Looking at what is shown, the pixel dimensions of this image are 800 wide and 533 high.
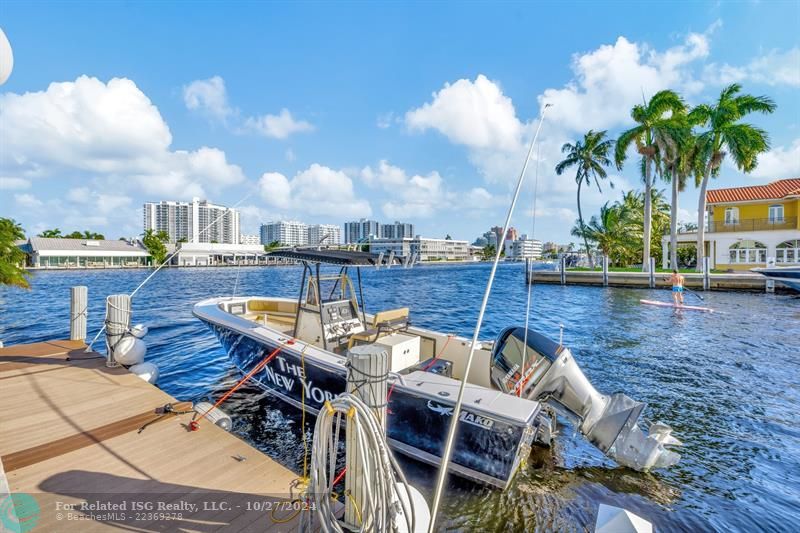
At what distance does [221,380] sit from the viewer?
771 cm

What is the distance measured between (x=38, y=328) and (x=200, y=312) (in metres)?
10.5

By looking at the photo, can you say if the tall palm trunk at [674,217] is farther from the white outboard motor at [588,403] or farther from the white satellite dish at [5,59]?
the white satellite dish at [5,59]

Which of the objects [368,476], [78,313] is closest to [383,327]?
[368,476]

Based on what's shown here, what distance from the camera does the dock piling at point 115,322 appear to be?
6215mm

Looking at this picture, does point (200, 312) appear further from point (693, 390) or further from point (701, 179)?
point (701, 179)

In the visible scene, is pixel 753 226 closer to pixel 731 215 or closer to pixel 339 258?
pixel 731 215

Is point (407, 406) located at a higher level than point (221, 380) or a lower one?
higher

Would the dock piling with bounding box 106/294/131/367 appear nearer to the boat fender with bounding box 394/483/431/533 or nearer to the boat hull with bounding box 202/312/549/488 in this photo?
the boat hull with bounding box 202/312/549/488

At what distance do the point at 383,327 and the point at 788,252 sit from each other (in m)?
37.4

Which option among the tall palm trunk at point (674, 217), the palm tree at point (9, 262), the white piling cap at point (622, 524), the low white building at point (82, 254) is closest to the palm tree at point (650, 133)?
the tall palm trunk at point (674, 217)

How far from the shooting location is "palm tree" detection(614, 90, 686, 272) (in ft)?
90.9

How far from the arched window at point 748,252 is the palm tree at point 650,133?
8.27 meters

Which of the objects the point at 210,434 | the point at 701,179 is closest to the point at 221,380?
the point at 210,434

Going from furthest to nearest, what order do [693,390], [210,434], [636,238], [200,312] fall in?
[636,238] → [200,312] → [693,390] → [210,434]
